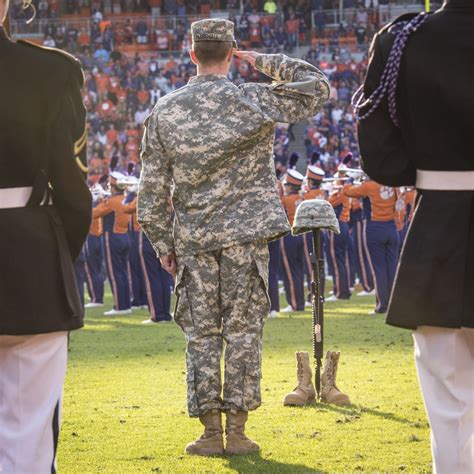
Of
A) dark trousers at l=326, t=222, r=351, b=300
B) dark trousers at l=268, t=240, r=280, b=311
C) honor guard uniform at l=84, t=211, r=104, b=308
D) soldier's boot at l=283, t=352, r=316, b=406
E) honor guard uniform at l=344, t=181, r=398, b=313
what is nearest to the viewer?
soldier's boot at l=283, t=352, r=316, b=406

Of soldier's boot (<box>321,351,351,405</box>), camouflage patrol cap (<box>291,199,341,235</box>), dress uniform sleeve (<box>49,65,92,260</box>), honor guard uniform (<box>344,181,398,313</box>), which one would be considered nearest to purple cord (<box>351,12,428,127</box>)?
dress uniform sleeve (<box>49,65,92,260</box>)

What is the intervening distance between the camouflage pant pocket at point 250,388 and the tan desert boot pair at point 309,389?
5.85 ft

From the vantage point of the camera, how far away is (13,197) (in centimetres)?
451

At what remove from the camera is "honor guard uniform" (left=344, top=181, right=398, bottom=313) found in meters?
17.5

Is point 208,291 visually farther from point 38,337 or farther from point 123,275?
point 123,275

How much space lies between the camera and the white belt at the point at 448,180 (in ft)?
14.3

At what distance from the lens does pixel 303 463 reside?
655cm

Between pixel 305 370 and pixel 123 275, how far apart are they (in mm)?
11131

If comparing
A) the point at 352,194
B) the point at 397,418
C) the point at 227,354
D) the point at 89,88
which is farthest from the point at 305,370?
the point at 89,88

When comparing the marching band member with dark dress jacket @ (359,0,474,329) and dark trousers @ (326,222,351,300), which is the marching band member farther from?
dark dress jacket @ (359,0,474,329)

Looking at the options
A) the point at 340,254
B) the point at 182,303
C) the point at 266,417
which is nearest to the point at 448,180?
the point at 182,303

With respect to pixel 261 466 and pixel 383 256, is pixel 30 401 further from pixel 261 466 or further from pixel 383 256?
pixel 383 256

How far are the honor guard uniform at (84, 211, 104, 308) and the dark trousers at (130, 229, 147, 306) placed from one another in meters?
1.18

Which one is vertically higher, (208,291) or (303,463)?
(208,291)
